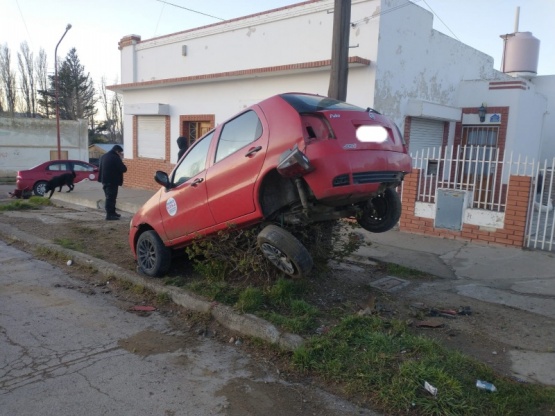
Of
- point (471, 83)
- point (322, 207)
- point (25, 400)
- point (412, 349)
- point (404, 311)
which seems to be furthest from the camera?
point (471, 83)

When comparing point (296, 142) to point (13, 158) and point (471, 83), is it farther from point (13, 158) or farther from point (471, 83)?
point (13, 158)

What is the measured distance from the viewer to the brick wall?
25.9ft

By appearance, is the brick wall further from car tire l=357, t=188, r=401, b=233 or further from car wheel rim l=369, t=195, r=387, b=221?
car wheel rim l=369, t=195, r=387, b=221

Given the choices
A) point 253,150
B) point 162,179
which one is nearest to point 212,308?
point 253,150

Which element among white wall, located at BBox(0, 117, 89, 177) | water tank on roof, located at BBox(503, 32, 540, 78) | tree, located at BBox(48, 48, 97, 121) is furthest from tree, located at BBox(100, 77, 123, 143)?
water tank on roof, located at BBox(503, 32, 540, 78)

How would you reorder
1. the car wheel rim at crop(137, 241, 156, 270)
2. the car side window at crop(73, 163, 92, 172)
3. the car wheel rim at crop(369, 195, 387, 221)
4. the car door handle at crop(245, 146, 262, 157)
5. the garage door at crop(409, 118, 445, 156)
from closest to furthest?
1. the car door handle at crop(245, 146, 262, 157)
2. the car wheel rim at crop(369, 195, 387, 221)
3. the car wheel rim at crop(137, 241, 156, 270)
4. the garage door at crop(409, 118, 445, 156)
5. the car side window at crop(73, 163, 92, 172)

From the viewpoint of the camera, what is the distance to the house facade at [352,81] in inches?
418

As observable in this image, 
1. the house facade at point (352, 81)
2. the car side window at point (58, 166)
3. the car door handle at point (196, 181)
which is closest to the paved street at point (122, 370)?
the car door handle at point (196, 181)

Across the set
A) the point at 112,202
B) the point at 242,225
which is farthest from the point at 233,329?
the point at 112,202

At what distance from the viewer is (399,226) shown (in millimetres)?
9562

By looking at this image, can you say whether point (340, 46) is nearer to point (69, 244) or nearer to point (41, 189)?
point (69, 244)

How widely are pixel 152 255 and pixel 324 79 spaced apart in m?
6.89

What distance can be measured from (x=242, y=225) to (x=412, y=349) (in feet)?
6.53

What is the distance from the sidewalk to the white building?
3702mm
